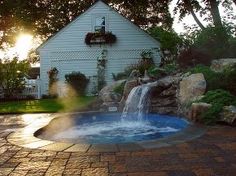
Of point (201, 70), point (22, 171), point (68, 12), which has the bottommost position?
point (22, 171)

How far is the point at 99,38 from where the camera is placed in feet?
66.9

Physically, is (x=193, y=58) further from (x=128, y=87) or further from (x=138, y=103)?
(x=138, y=103)

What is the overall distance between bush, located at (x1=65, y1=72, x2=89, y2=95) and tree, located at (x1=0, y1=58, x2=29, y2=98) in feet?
8.29

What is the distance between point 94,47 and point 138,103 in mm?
10275

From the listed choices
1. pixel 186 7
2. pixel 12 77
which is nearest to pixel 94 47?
pixel 12 77

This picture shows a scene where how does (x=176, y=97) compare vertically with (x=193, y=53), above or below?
below

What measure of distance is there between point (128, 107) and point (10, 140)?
521 centimetres

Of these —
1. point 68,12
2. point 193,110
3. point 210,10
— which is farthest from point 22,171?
point 68,12

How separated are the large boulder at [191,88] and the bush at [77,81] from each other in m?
10.2

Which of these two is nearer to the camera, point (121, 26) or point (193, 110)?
point (193, 110)

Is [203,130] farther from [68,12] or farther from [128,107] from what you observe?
[68,12]

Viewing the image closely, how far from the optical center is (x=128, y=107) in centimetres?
1106

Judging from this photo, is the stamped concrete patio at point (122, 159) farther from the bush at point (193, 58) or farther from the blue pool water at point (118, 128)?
the bush at point (193, 58)

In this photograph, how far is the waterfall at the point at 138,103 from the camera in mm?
10828
